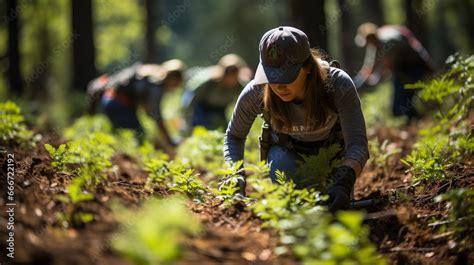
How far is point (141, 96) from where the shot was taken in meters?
9.37

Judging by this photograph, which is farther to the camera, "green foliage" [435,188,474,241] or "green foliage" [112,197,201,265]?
"green foliage" [435,188,474,241]

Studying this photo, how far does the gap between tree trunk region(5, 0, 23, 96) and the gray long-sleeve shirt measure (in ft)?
34.0

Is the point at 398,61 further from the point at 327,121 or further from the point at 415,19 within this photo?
the point at 415,19

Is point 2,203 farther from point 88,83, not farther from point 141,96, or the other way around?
point 88,83

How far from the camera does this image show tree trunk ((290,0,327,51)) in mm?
8219

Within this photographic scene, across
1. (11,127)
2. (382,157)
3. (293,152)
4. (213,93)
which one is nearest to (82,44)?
(213,93)

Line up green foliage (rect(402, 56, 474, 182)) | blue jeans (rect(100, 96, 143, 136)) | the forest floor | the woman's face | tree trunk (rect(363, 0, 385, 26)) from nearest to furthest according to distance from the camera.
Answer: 1. the forest floor
2. the woman's face
3. green foliage (rect(402, 56, 474, 182))
4. blue jeans (rect(100, 96, 143, 136))
5. tree trunk (rect(363, 0, 385, 26))

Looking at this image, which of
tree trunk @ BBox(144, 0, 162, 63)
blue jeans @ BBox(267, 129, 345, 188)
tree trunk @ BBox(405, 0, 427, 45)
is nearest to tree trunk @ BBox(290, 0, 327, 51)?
blue jeans @ BBox(267, 129, 345, 188)

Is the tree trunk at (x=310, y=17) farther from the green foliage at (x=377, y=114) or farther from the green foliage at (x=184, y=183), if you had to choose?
the green foliage at (x=184, y=183)

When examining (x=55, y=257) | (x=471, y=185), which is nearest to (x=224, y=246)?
(x=55, y=257)

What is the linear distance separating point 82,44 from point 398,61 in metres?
9.53

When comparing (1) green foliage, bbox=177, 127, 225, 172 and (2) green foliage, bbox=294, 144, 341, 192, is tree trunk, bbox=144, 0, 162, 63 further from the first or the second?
(2) green foliage, bbox=294, 144, 341, 192

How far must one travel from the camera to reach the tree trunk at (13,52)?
1306cm

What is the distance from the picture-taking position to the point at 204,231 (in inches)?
110
